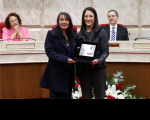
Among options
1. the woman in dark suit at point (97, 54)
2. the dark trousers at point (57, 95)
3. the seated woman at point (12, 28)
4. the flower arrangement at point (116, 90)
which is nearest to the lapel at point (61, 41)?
the woman in dark suit at point (97, 54)

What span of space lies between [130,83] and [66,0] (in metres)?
2.47

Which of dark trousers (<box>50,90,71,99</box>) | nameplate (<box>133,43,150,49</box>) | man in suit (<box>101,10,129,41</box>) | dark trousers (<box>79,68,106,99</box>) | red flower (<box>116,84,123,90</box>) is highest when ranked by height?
man in suit (<box>101,10,129,41</box>)

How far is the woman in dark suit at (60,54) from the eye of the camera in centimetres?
155

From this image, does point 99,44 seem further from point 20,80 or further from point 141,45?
point 20,80

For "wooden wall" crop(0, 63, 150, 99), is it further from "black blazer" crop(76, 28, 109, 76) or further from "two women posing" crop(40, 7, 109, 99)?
"black blazer" crop(76, 28, 109, 76)

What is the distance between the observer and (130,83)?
239 centimetres

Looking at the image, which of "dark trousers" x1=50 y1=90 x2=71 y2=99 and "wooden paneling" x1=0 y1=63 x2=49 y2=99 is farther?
"wooden paneling" x1=0 y1=63 x2=49 y2=99

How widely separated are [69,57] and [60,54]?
0.10 meters

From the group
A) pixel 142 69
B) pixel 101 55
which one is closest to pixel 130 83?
pixel 142 69

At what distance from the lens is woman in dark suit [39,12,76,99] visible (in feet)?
5.08

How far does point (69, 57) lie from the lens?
159 cm

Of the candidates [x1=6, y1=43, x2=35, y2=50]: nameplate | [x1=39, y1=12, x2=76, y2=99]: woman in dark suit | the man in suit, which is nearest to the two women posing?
[x1=39, y1=12, x2=76, y2=99]: woman in dark suit
